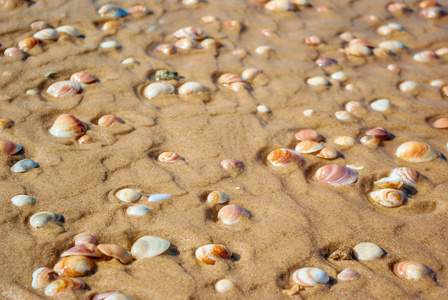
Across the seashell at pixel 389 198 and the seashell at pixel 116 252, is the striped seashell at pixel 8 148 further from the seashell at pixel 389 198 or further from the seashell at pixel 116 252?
the seashell at pixel 389 198

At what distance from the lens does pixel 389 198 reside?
2469 mm

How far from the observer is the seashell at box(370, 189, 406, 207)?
247 centimetres

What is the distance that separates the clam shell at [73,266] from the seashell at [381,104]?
2500 mm

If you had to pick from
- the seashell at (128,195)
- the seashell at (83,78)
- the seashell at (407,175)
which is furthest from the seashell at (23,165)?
the seashell at (407,175)

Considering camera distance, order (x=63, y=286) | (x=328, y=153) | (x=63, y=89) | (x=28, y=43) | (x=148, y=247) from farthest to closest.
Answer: (x=28, y=43), (x=63, y=89), (x=328, y=153), (x=148, y=247), (x=63, y=286)

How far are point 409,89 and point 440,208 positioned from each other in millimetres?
1484

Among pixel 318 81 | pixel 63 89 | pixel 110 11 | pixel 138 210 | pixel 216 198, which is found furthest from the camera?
pixel 110 11

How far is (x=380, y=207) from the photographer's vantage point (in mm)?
2482

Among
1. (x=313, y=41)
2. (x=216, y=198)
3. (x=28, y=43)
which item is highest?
(x=28, y=43)

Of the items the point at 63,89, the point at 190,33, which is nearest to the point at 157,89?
the point at 63,89

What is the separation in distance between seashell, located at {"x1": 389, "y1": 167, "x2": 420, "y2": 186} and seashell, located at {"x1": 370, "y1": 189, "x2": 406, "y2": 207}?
16 centimetres

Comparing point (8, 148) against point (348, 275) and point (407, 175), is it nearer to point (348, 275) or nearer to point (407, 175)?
point (348, 275)

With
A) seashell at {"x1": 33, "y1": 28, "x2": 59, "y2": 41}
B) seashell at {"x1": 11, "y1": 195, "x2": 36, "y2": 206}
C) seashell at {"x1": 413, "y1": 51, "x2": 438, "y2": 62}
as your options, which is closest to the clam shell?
seashell at {"x1": 11, "y1": 195, "x2": 36, "y2": 206}

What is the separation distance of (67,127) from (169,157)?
75 centimetres
